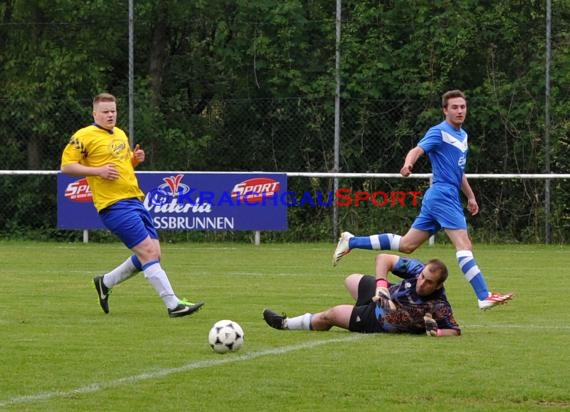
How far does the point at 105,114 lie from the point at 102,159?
0.41 meters

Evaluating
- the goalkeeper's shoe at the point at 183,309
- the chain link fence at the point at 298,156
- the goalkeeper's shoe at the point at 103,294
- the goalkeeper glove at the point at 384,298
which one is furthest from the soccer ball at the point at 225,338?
the chain link fence at the point at 298,156

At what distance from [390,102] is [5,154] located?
7.37 meters

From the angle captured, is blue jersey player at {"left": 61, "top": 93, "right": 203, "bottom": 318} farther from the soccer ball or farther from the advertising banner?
the advertising banner

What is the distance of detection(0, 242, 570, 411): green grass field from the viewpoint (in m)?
7.57

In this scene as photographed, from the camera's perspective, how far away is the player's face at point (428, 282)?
1013 centimetres

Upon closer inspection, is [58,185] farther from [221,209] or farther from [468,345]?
[468,345]

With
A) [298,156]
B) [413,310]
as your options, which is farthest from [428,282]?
[298,156]

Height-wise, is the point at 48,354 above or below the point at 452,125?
below

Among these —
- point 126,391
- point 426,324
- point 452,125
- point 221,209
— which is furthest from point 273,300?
point 221,209

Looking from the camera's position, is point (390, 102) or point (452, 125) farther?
point (390, 102)

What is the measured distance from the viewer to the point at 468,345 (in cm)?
991

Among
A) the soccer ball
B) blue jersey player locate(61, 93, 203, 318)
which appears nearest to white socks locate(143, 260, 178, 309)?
blue jersey player locate(61, 93, 203, 318)

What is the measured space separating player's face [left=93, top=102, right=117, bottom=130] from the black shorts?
308 cm

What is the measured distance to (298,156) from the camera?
2595 cm
